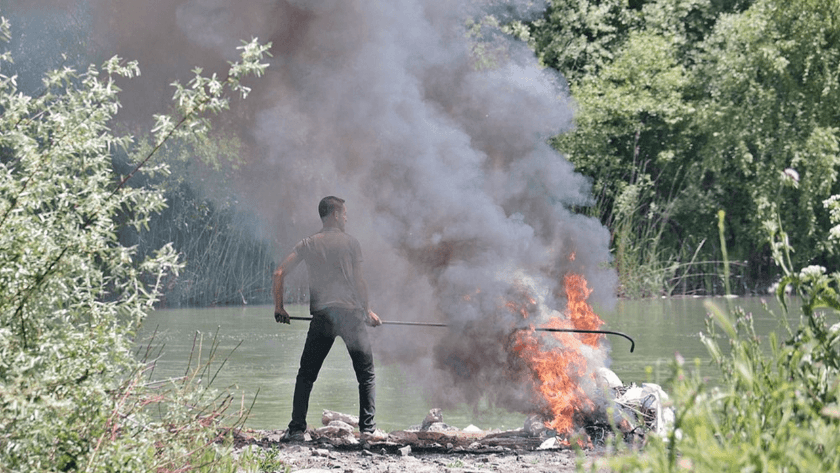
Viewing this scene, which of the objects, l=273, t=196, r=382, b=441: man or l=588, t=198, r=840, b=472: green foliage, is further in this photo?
l=273, t=196, r=382, b=441: man

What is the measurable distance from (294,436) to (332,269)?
1.31 m

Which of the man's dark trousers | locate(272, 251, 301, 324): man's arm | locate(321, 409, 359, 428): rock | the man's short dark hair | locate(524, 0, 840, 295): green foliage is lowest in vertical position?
locate(321, 409, 359, 428): rock

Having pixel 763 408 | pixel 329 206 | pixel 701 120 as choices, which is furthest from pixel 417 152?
pixel 701 120

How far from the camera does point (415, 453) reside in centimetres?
720

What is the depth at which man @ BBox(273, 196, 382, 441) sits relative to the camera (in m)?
7.65

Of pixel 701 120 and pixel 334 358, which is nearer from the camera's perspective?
pixel 334 358

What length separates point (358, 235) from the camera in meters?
12.8

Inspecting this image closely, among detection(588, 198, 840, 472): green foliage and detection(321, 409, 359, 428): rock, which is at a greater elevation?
detection(588, 198, 840, 472): green foliage

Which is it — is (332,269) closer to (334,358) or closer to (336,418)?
(336,418)

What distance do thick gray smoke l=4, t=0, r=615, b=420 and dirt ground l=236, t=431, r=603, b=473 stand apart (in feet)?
2.81

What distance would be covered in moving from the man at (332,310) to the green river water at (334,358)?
3.00ft

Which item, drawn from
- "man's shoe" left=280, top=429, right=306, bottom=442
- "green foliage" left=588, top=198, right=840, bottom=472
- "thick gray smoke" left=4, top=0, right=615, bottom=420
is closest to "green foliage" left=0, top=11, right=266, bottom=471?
"green foliage" left=588, top=198, right=840, bottom=472

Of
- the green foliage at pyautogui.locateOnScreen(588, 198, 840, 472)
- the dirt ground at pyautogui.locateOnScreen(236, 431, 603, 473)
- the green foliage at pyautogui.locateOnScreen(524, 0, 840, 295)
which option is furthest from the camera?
the green foliage at pyautogui.locateOnScreen(524, 0, 840, 295)

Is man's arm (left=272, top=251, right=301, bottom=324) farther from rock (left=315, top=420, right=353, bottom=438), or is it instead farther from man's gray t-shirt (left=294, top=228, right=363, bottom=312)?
rock (left=315, top=420, right=353, bottom=438)
